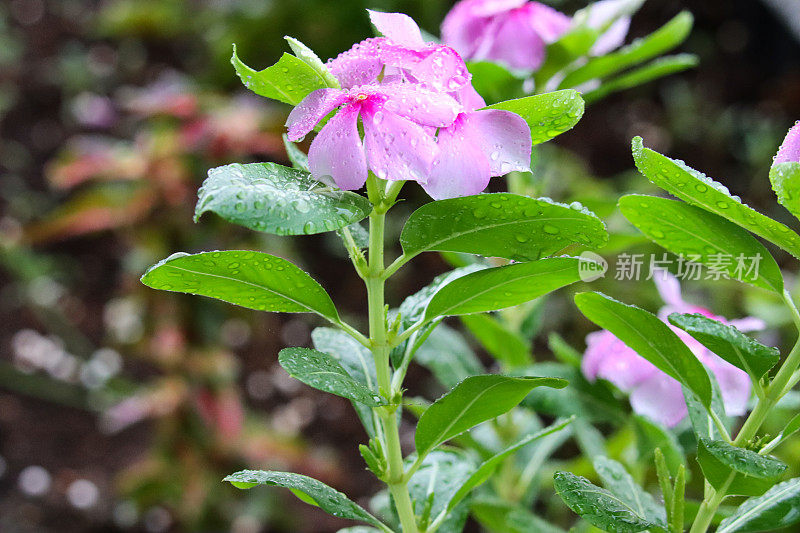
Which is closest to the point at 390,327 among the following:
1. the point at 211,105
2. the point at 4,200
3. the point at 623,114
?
the point at 211,105

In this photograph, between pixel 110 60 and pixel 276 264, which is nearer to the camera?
pixel 276 264

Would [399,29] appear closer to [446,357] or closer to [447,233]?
[447,233]

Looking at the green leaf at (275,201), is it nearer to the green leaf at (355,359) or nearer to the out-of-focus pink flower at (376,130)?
the out-of-focus pink flower at (376,130)

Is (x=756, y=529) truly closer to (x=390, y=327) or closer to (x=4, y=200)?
(x=390, y=327)

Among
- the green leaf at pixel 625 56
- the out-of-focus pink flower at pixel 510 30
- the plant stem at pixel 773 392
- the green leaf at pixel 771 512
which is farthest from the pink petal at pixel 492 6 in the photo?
the green leaf at pixel 771 512

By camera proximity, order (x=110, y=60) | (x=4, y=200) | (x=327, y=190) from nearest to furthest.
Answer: (x=327, y=190) < (x=4, y=200) < (x=110, y=60)

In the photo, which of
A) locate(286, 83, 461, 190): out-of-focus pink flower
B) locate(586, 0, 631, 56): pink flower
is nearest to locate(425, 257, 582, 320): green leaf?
locate(286, 83, 461, 190): out-of-focus pink flower
